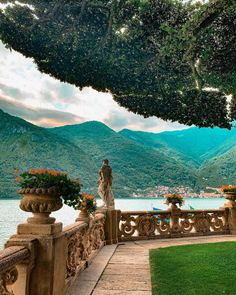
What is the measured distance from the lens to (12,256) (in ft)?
12.2

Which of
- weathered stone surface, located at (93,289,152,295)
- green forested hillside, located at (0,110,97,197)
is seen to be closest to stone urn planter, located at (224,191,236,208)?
weathered stone surface, located at (93,289,152,295)

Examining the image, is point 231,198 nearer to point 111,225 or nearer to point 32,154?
point 111,225

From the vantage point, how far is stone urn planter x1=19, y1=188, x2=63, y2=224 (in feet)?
15.6

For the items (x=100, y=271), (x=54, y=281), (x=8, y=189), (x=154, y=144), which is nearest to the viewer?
(x=54, y=281)

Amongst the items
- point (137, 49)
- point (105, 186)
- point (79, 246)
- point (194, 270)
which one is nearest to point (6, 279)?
point (79, 246)

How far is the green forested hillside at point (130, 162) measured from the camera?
410 ft

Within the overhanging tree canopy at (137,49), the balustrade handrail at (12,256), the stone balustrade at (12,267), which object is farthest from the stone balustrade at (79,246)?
the overhanging tree canopy at (137,49)

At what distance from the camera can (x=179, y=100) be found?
14.4 meters

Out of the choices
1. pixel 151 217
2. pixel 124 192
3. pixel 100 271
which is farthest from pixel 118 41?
pixel 124 192

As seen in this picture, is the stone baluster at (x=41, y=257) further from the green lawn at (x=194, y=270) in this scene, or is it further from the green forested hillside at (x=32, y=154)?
the green forested hillside at (x=32, y=154)

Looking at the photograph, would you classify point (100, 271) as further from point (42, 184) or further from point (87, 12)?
point (87, 12)

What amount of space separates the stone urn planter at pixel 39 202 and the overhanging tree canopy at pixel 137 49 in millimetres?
8263

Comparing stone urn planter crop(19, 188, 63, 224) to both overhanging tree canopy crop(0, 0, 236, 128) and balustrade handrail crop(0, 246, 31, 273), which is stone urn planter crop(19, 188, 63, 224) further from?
overhanging tree canopy crop(0, 0, 236, 128)

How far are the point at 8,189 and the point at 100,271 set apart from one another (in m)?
100
